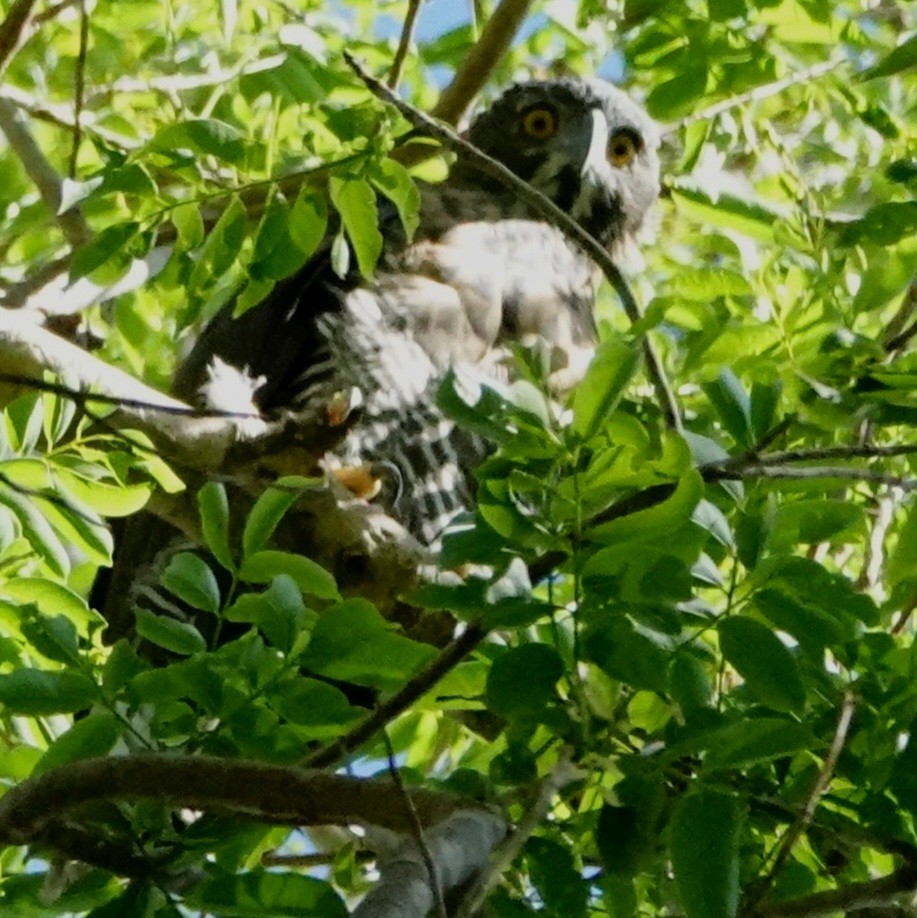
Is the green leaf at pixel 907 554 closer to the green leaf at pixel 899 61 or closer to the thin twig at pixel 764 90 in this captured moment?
the green leaf at pixel 899 61

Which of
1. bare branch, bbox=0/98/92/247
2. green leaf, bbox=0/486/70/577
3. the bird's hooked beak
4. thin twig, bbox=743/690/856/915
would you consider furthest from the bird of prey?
thin twig, bbox=743/690/856/915

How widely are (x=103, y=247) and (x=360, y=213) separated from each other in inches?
10.9

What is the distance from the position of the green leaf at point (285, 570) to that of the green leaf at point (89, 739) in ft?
0.50

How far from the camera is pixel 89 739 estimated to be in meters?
1.19

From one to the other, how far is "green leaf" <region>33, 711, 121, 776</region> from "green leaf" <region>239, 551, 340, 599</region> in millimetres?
153

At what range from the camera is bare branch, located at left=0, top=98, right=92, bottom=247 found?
247 centimetres

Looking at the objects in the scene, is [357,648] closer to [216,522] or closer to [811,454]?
[216,522]

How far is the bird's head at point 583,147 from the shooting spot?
3.41m

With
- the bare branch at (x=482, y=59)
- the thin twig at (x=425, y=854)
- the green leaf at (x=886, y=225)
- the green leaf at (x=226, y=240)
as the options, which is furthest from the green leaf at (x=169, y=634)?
the bare branch at (x=482, y=59)

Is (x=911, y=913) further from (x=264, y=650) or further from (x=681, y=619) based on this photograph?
(x=264, y=650)

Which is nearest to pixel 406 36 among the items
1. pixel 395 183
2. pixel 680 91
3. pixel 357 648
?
pixel 680 91

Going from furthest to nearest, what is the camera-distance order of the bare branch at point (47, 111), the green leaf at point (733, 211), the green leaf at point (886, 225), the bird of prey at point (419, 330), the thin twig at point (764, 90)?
the bird of prey at point (419, 330)
the bare branch at point (47, 111)
the thin twig at point (764, 90)
the green leaf at point (733, 211)
the green leaf at point (886, 225)

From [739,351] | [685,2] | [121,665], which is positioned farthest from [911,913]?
[685,2]

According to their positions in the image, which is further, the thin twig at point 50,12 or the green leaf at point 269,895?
the thin twig at point 50,12
